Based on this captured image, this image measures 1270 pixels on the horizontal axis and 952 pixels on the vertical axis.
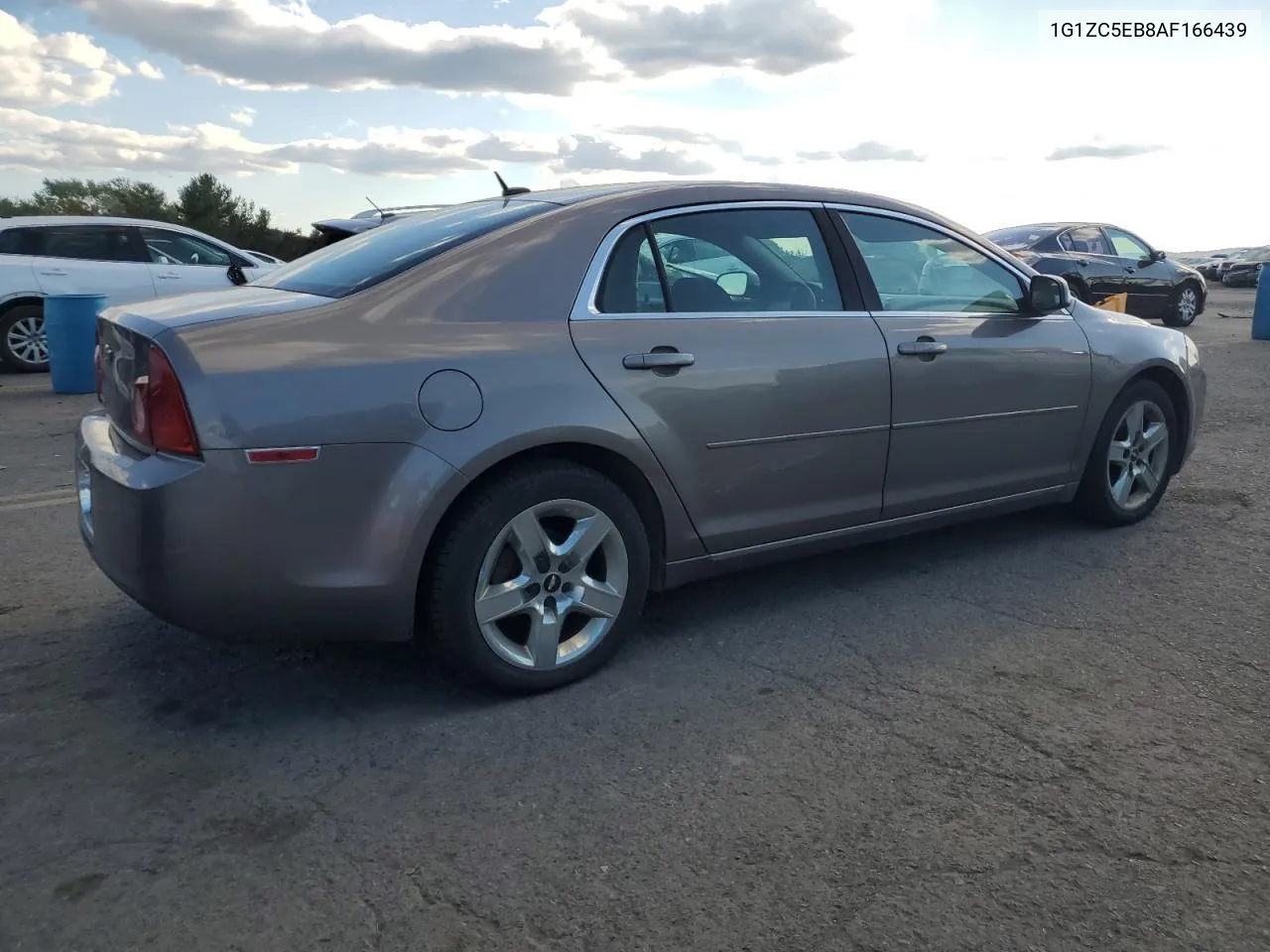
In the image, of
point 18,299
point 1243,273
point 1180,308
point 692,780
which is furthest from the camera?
point 1243,273

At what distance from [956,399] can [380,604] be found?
2.42 m

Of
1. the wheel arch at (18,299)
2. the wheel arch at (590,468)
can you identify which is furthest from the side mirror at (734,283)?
the wheel arch at (18,299)

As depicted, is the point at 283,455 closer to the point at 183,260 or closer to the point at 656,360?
the point at 656,360

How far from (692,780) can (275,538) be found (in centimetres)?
127

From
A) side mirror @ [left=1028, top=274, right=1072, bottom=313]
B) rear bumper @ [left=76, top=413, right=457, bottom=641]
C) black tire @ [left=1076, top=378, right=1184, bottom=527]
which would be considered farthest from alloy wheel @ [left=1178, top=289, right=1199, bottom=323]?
rear bumper @ [left=76, top=413, right=457, bottom=641]

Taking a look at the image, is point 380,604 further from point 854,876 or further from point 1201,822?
point 1201,822

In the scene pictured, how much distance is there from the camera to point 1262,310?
14867 mm

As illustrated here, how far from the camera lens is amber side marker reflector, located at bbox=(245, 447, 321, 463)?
9.62ft


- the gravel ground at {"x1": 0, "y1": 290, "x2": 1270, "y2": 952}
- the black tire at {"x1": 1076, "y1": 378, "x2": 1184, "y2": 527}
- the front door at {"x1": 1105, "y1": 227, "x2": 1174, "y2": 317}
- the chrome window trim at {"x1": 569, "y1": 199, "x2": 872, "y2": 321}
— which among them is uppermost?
the front door at {"x1": 1105, "y1": 227, "x2": 1174, "y2": 317}

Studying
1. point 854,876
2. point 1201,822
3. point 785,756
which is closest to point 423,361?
point 785,756

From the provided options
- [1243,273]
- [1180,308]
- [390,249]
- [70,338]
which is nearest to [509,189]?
[390,249]

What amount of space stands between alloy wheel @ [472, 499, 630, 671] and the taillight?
89 centimetres

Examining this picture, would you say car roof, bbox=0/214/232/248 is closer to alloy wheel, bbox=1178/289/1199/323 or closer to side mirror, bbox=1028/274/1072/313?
side mirror, bbox=1028/274/1072/313

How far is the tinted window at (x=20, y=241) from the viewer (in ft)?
37.1
